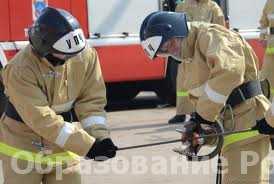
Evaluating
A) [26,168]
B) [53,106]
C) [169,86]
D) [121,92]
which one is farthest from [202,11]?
[26,168]

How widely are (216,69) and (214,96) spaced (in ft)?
0.55

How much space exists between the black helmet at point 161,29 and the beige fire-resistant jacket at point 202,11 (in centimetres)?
465

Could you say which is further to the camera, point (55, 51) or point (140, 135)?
point (140, 135)

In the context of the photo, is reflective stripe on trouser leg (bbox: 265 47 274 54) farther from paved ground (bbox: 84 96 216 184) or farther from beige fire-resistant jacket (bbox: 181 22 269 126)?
beige fire-resistant jacket (bbox: 181 22 269 126)

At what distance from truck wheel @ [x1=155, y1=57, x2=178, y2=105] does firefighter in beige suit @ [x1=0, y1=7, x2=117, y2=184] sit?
5.87 meters

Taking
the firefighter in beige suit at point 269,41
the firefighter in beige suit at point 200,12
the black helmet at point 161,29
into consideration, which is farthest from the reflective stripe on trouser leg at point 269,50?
the black helmet at point 161,29

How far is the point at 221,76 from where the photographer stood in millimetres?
4148

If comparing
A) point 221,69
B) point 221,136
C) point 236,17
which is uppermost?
point 221,69

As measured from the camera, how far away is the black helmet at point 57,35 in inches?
158

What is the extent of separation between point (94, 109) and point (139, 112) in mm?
6111

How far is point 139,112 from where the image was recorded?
34.3ft

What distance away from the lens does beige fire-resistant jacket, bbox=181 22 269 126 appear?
4.16 m

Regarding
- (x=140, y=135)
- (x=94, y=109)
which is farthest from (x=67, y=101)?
(x=140, y=135)

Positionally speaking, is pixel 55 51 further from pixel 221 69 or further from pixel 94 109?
pixel 221 69
